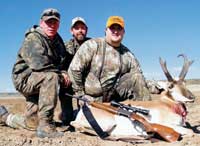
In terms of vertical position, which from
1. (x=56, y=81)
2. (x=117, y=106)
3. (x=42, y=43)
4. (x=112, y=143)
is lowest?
(x=112, y=143)

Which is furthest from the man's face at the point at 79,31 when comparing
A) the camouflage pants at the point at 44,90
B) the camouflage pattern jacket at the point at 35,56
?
the camouflage pants at the point at 44,90

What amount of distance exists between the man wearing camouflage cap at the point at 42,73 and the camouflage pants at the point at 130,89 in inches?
40.0

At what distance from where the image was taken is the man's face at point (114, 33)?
7191 millimetres

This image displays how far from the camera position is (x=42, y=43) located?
631cm

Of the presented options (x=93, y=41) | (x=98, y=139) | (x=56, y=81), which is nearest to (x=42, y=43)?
(x=56, y=81)

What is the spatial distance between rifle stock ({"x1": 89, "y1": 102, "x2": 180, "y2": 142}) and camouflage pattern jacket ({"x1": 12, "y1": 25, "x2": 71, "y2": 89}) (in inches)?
36.4

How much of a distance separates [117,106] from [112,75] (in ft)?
3.37

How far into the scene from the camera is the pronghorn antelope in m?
6.21

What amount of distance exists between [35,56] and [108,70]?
1593 mm

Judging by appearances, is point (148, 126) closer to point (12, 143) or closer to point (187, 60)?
→ point (187, 60)

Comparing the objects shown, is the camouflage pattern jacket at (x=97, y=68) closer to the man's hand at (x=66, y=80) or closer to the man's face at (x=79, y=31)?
the man's hand at (x=66, y=80)

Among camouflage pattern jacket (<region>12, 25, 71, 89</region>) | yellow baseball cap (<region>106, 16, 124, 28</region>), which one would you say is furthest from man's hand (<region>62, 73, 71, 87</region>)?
yellow baseball cap (<region>106, 16, 124, 28</region>)

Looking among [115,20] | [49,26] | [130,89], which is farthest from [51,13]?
[130,89]

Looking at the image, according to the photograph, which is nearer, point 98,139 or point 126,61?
point 98,139
